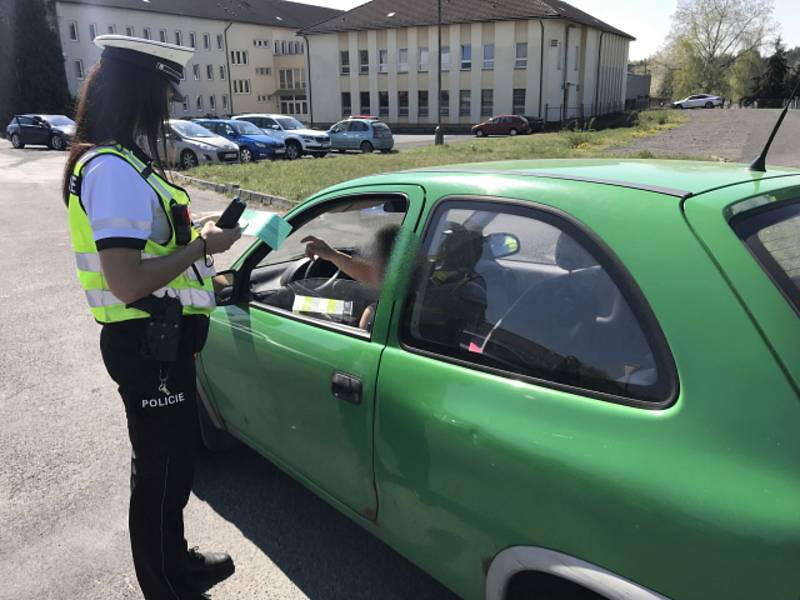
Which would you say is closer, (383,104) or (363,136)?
(363,136)

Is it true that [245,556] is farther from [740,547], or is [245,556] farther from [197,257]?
[740,547]

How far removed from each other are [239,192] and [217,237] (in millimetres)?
11868

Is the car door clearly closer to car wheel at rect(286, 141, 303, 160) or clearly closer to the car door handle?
the car door handle

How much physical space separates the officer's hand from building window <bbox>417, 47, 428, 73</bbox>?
51.0 metres

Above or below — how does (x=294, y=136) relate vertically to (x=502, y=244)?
above

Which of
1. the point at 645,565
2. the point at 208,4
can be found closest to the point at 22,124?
the point at 645,565

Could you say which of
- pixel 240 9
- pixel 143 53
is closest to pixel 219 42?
pixel 240 9

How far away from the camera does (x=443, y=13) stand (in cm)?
4906

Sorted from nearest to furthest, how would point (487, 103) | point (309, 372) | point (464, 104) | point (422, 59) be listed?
point (309, 372) < point (487, 103) < point (464, 104) < point (422, 59)

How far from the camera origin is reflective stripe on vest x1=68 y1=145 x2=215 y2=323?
2029mm

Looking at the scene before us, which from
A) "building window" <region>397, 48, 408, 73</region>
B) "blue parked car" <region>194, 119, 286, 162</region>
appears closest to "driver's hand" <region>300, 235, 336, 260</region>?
"blue parked car" <region>194, 119, 286, 162</region>

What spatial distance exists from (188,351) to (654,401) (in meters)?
1.56

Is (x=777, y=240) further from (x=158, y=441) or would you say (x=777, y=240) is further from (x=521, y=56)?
(x=521, y=56)

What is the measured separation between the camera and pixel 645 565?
1.43 meters
